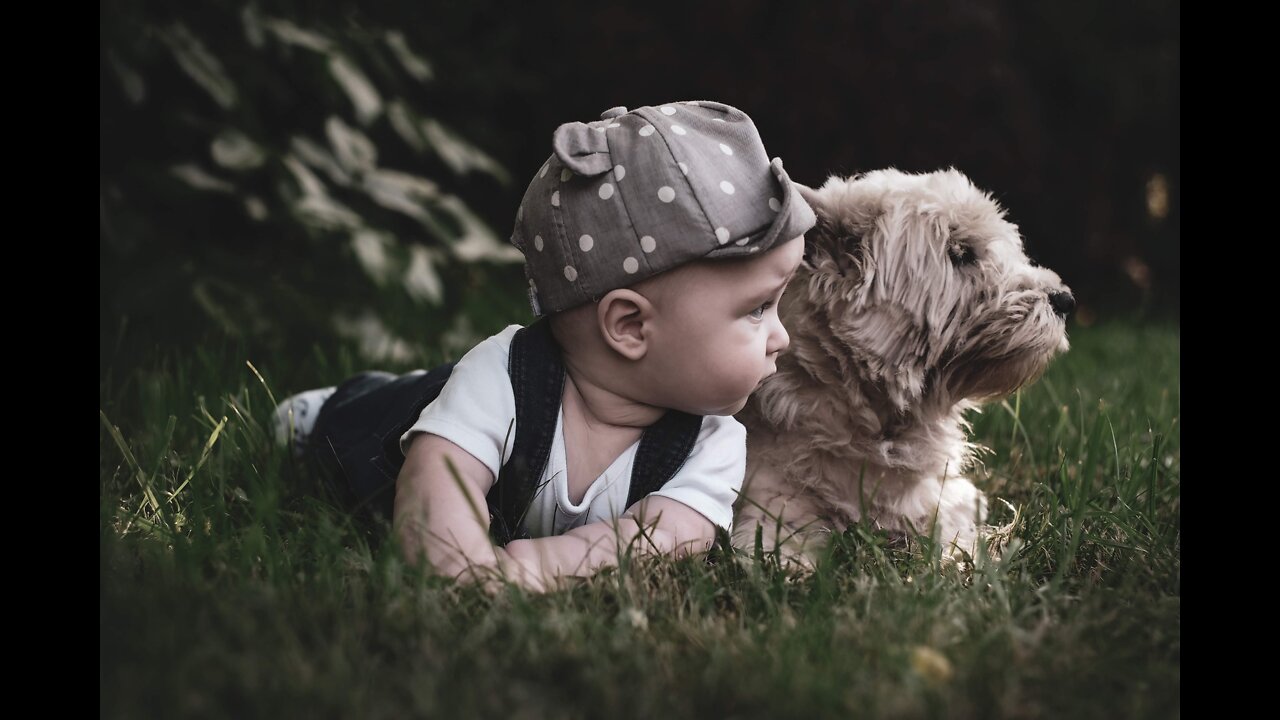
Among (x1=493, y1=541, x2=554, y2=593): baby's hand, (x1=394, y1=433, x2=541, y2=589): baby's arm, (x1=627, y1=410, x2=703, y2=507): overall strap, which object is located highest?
(x1=627, y1=410, x2=703, y2=507): overall strap

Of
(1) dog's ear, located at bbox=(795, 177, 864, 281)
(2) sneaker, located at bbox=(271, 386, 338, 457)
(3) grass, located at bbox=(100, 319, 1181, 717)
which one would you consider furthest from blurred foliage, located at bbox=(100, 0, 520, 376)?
(1) dog's ear, located at bbox=(795, 177, 864, 281)

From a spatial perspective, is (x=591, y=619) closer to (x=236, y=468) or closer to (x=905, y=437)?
(x=905, y=437)

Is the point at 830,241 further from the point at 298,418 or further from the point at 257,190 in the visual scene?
the point at 257,190

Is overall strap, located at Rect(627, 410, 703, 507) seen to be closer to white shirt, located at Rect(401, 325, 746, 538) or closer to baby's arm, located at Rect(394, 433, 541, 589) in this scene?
white shirt, located at Rect(401, 325, 746, 538)

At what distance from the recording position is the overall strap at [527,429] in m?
1.94

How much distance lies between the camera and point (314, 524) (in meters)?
2.04

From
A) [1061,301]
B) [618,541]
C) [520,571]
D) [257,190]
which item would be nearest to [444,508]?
[520,571]

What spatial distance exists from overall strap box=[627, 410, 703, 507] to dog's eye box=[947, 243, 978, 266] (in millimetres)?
685

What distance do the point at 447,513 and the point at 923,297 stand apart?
3.42ft

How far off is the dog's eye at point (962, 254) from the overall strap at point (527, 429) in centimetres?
85

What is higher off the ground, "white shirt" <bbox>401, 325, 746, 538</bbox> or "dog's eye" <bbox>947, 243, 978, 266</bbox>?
"dog's eye" <bbox>947, 243, 978, 266</bbox>

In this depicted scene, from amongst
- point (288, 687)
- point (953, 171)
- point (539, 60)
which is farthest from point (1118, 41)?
point (288, 687)

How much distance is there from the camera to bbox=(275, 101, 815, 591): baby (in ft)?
5.85

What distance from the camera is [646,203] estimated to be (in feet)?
5.85
